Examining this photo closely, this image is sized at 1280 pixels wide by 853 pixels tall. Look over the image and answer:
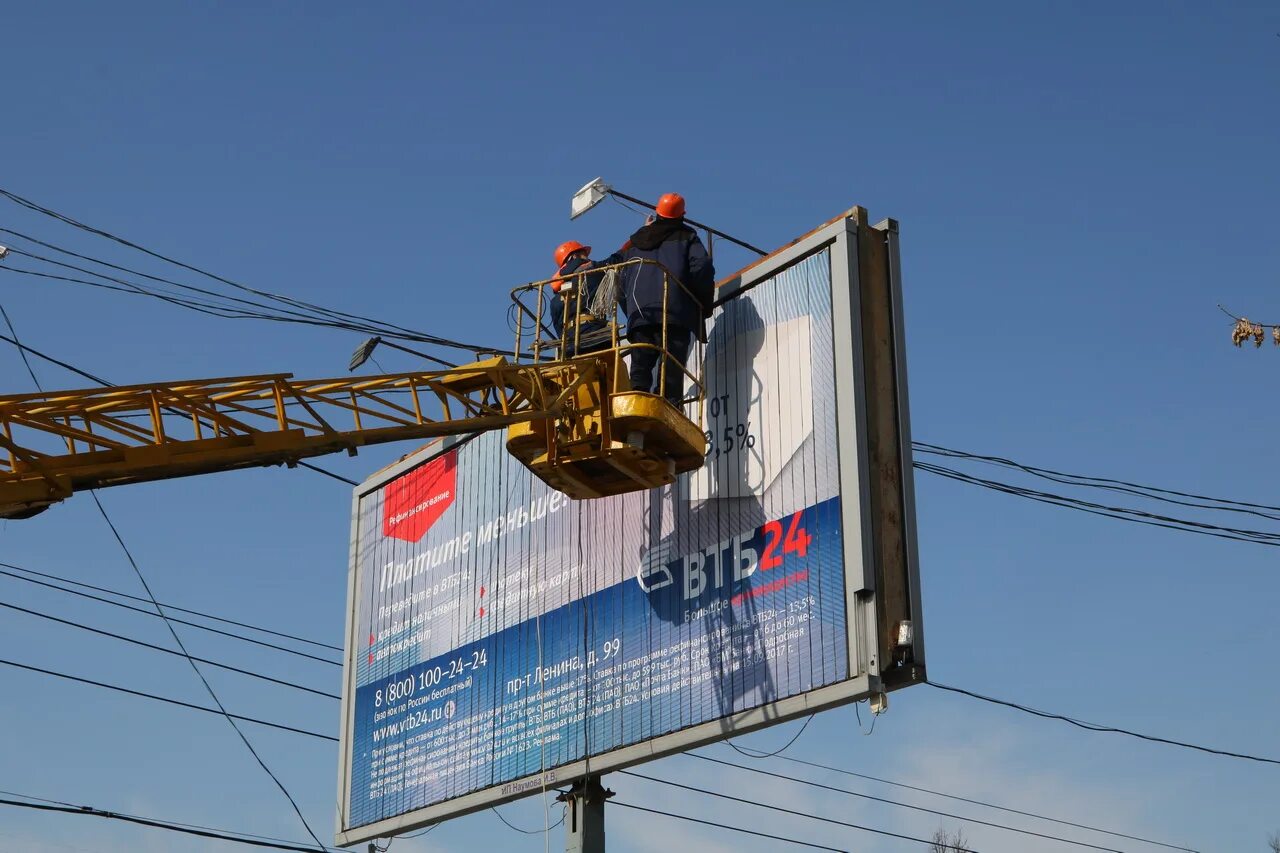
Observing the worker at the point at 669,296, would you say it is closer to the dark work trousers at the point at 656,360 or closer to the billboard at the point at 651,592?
the dark work trousers at the point at 656,360

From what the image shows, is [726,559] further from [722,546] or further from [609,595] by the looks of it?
[609,595]

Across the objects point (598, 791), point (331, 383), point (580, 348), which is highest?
point (580, 348)

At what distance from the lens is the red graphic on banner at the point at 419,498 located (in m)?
23.7

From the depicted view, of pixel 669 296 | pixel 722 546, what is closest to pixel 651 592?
pixel 722 546

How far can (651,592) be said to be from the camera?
19297 mm

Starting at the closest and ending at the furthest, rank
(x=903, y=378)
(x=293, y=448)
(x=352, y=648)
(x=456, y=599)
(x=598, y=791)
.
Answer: (x=293, y=448)
(x=903, y=378)
(x=598, y=791)
(x=456, y=599)
(x=352, y=648)

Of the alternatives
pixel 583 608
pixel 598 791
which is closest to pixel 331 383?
pixel 583 608

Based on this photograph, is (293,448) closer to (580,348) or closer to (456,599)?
(580,348)

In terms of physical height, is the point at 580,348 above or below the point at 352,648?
above

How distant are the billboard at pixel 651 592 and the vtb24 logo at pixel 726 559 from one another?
3cm

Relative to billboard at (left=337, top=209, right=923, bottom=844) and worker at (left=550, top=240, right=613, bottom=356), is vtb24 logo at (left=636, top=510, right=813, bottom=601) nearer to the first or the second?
billboard at (left=337, top=209, right=923, bottom=844)

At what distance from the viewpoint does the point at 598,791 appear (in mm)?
19516

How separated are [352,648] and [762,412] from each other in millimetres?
9049

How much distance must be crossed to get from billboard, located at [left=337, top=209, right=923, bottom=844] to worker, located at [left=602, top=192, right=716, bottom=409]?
0.50 metres
